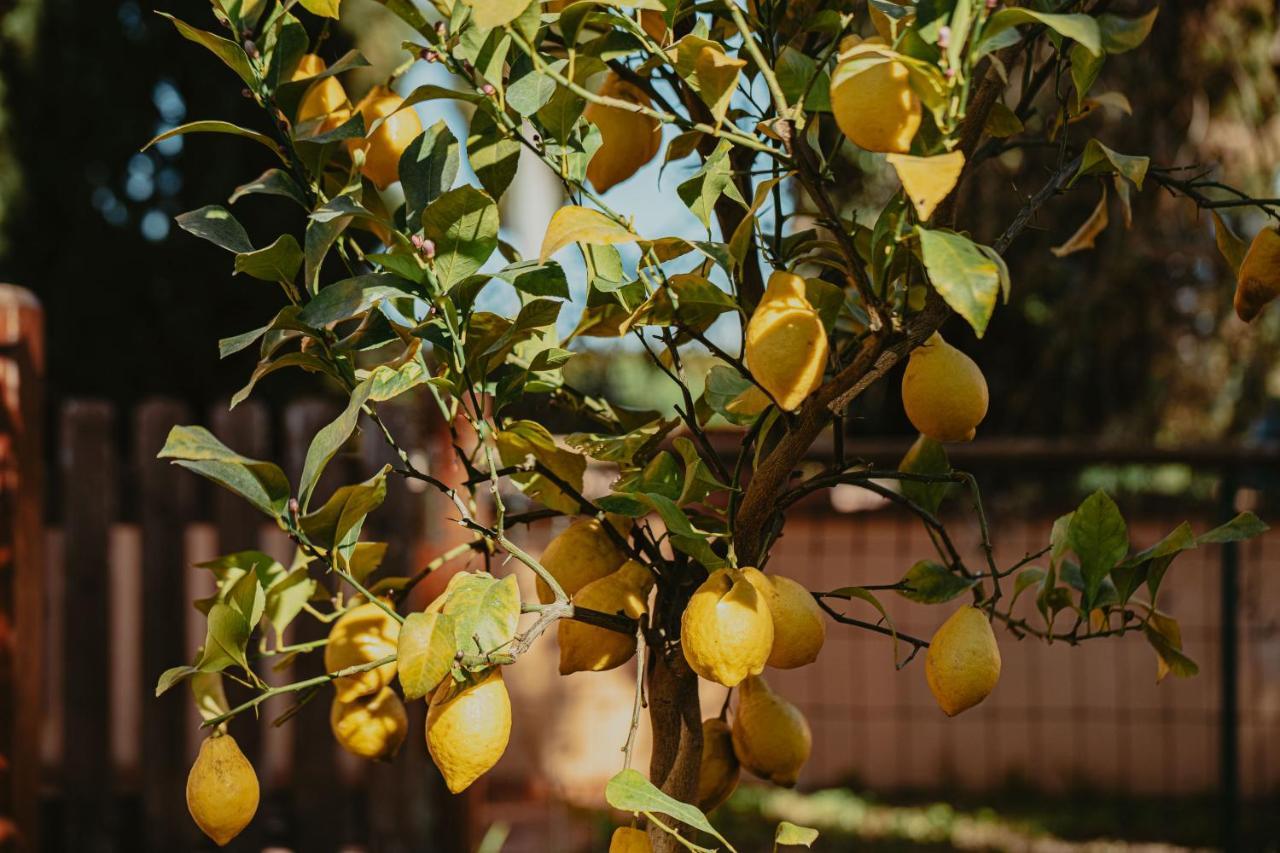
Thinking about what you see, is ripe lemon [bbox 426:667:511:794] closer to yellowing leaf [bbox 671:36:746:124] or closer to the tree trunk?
the tree trunk

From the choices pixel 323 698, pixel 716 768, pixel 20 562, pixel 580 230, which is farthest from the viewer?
pixel 323 698

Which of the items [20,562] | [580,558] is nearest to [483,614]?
[580,558]

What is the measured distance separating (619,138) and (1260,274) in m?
0.36

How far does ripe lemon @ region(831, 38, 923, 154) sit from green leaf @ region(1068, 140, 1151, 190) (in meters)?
0.10

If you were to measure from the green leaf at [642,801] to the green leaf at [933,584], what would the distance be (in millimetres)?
235

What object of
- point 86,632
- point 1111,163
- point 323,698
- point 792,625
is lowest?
point 323,698

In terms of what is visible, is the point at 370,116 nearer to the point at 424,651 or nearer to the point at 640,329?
the point at 640,329

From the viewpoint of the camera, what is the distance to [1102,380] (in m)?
3.13

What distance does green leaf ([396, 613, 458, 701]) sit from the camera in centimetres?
49

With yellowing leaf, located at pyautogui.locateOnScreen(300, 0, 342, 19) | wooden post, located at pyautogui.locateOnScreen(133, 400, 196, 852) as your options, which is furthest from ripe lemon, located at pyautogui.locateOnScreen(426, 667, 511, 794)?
wooden post, located at pyautogui.locateOnScreen(133, 400, 196, 852)

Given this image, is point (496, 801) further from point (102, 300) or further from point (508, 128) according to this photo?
point (508, 128)

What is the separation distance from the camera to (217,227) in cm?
60

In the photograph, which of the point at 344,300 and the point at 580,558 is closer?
the point at 344,300

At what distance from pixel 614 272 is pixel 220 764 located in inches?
12.6
